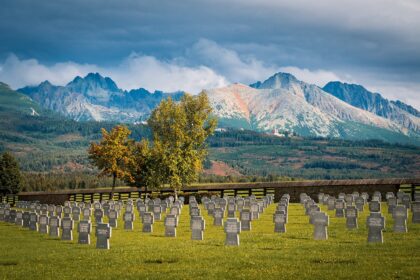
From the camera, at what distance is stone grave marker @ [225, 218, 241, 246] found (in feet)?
87.9

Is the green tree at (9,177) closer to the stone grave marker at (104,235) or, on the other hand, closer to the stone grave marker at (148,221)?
the stone grave marker at (148,221)

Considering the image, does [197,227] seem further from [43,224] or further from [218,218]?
[43,224]

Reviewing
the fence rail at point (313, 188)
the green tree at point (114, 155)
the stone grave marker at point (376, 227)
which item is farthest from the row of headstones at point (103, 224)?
the green tree at point (114, 155)

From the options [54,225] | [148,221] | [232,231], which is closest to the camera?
[232,231]

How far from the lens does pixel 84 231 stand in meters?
30.3

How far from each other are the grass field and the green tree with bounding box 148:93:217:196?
147 ft

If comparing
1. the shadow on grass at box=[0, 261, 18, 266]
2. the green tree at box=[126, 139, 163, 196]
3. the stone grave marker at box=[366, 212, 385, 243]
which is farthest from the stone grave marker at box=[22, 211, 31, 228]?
the green tree at box=[126, 139, 163, 196]

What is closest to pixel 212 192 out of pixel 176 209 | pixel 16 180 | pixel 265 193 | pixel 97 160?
pixel 265 193

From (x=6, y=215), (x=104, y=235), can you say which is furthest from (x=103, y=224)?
(x=6, y=215)

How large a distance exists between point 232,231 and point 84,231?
771 centimetres

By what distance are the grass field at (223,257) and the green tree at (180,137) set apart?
1760 inches

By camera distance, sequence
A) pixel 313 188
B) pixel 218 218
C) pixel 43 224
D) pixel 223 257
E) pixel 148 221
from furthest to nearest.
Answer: pixel 313 188
pixel 218 218
pixel 43 224
pixel 148 221
pixel 223 257

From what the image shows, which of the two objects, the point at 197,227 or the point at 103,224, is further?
the point at 197,227

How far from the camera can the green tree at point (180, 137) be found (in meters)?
77.9
